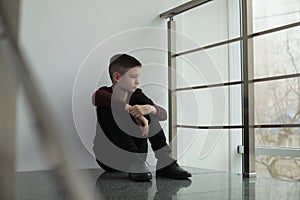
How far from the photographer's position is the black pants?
1823 millimetres

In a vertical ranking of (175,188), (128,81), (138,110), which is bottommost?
(175,188)

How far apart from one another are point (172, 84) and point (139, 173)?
0.82 m

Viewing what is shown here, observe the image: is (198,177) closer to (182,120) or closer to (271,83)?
(182,120)

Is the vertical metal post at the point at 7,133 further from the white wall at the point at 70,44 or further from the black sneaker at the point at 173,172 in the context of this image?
the white wall at the point at 70,44

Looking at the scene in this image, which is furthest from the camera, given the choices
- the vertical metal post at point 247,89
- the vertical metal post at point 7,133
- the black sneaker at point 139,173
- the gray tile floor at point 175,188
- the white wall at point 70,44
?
the white wall at point 70,44

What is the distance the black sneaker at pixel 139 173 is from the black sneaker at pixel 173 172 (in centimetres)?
12

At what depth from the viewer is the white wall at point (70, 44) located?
203 centimetres

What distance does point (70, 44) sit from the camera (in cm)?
211

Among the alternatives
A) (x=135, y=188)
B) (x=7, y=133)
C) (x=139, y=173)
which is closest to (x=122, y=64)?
(x=139, y=173)

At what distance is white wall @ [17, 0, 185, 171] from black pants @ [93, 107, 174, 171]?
22 cm

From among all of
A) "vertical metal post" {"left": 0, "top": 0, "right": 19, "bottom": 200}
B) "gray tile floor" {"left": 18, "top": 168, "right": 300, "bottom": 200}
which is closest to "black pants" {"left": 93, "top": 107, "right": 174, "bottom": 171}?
"gray tile floor" {"left": 18, "top": 168, "right": 300, "bottom": 200}

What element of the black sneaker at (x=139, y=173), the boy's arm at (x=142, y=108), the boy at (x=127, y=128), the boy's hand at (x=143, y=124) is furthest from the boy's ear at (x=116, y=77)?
the black sneaker at (x=139, y=173)

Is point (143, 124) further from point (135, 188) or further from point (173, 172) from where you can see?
point (135, 188)

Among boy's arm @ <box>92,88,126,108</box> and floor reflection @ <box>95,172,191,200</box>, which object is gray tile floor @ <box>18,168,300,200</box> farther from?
boy's arm @ <box>92,88,126,108</box>
